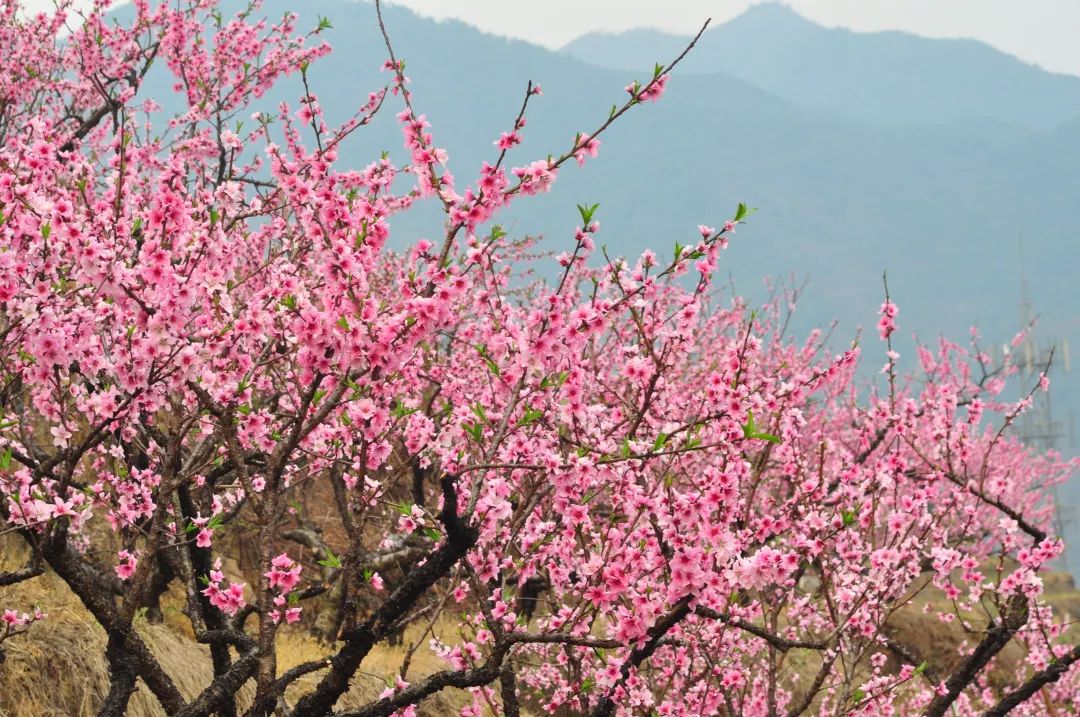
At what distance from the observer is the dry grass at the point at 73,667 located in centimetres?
573

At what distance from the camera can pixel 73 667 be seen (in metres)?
6.02

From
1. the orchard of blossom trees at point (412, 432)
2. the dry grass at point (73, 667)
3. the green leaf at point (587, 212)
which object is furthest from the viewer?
the dry grass at point (73, 667)

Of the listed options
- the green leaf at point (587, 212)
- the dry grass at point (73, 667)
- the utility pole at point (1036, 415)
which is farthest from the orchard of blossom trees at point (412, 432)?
the utility pole at point (1036, 415)

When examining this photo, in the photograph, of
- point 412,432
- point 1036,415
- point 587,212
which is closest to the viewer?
point 587,212

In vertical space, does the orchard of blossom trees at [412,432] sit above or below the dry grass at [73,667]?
above

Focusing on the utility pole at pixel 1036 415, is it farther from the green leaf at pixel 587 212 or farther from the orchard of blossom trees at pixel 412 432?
the green leaf at pixel 587 212

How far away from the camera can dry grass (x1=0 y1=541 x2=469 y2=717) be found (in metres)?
5.73

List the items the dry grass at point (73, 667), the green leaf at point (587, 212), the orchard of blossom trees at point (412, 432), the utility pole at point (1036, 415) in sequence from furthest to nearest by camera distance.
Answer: the utility pole at point (1036, 415), the dry grass at point (73, 667), the green leaf at point (587, 212), the orchard of blossom trees at point (412, 432)

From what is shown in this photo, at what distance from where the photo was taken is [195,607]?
17.1 ft

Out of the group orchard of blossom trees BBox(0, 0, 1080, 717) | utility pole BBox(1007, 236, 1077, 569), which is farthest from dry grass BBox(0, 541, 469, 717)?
utility pole BBox(1007, 236, 1077, 569)

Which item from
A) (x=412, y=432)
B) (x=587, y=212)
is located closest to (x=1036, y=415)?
(x=412, y=432)

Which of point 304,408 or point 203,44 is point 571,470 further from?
point 203,44

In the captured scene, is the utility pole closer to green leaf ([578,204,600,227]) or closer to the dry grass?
green leaf ([578,204,600,227])

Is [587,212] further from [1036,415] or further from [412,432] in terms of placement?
[1036,415]
